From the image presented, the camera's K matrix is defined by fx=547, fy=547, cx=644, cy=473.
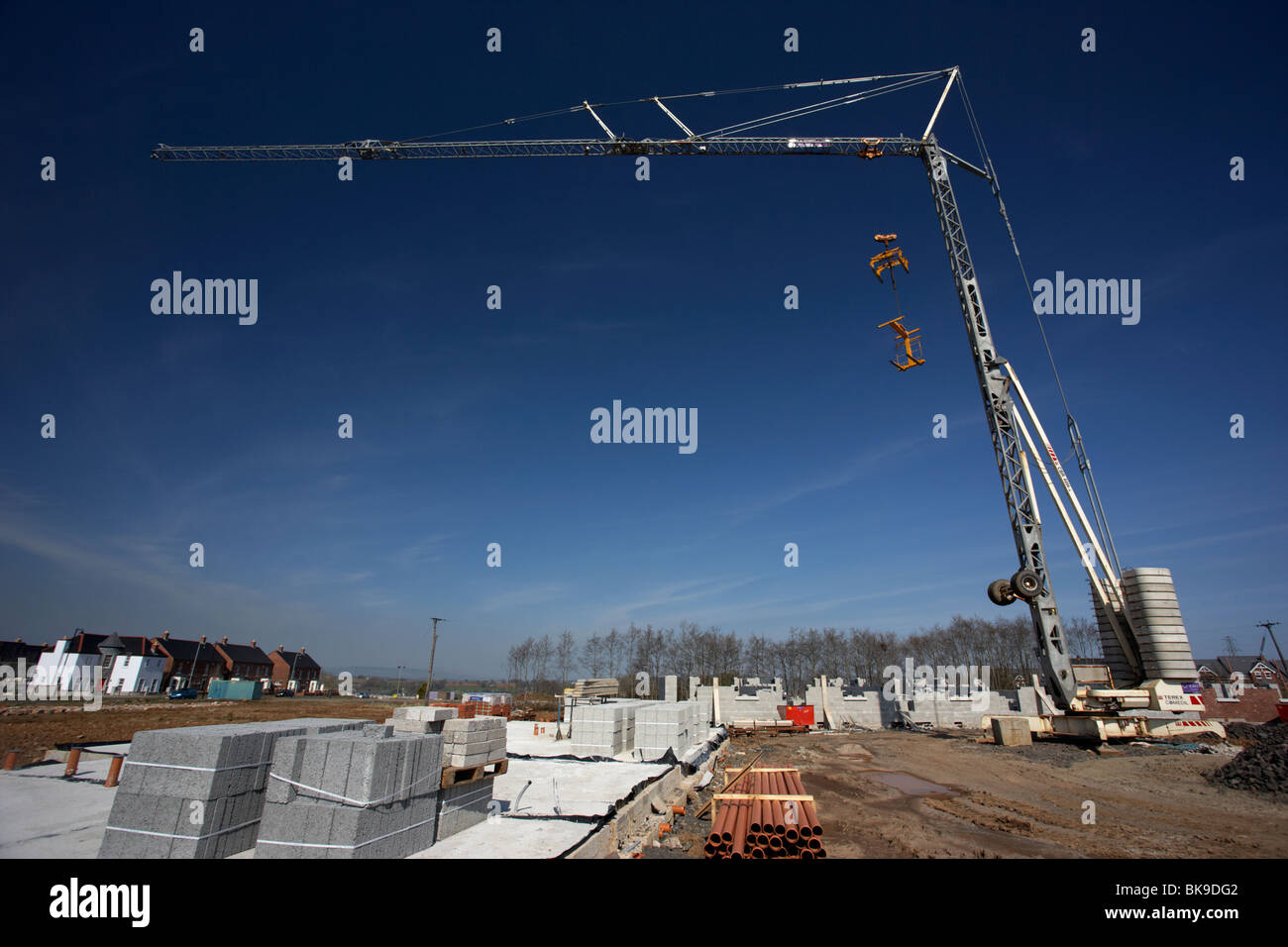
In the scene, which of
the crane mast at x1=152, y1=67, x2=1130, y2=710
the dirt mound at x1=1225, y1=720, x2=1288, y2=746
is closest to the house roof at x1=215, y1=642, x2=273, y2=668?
the crane mast at x1=152, y1=67, x2=1130, y2=710

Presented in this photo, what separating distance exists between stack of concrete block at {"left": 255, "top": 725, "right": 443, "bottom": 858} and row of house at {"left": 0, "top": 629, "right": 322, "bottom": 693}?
6998cm

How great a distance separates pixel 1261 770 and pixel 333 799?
1935 cm

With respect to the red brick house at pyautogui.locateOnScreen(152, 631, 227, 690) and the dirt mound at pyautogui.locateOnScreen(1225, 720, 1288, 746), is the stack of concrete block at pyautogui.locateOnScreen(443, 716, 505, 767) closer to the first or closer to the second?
the dirt mound at pyautogui.locateOnScreen(1225, 720, 1288, 746)

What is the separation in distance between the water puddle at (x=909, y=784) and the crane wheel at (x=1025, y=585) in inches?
316

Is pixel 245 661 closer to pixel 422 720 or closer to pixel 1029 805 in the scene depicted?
pixel 422 720

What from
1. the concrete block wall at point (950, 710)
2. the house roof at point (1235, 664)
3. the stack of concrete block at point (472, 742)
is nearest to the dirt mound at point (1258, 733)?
the concrete block wall at point (950, 710)

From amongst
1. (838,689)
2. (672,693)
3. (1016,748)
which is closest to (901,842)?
(1016,748)

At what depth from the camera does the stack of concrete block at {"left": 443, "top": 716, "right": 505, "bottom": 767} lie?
8.45m
